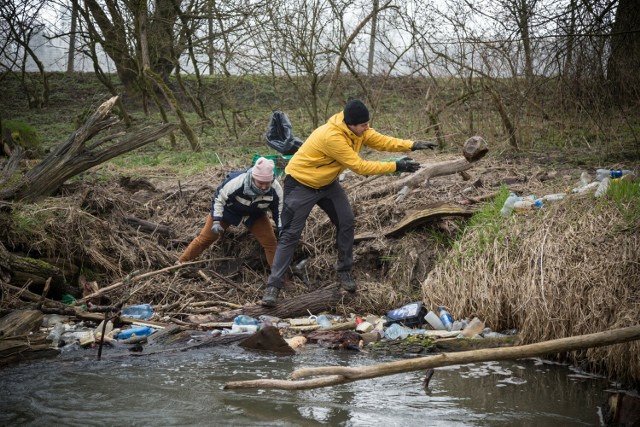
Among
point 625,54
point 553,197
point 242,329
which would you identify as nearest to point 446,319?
point 553,197

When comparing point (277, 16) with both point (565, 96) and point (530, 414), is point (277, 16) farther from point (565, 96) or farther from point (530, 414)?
point (530, 414)

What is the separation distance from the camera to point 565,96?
8820mm

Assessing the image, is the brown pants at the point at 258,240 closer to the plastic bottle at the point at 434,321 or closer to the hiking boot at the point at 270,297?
the hiking boot at the point at 270,297

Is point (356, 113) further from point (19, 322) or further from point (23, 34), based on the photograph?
point (23, 34)

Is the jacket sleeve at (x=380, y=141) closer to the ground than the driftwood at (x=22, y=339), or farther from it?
farther from it

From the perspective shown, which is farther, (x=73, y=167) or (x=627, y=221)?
(x=73, y=167)

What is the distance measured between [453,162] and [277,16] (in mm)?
5834

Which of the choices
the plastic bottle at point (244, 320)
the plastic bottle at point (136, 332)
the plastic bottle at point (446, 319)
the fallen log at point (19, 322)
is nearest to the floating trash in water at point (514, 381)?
the plastic bottle at point (446, 319)

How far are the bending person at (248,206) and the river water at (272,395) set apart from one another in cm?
199

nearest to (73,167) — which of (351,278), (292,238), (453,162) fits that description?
(292,238)

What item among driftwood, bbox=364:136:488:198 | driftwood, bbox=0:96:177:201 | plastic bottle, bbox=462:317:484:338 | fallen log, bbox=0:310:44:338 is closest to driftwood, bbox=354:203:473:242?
driftwood, bbox=364:136:488:198

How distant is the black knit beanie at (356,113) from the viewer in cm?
715

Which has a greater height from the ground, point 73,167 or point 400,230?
point 73,167

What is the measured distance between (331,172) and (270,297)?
5.00 feet
